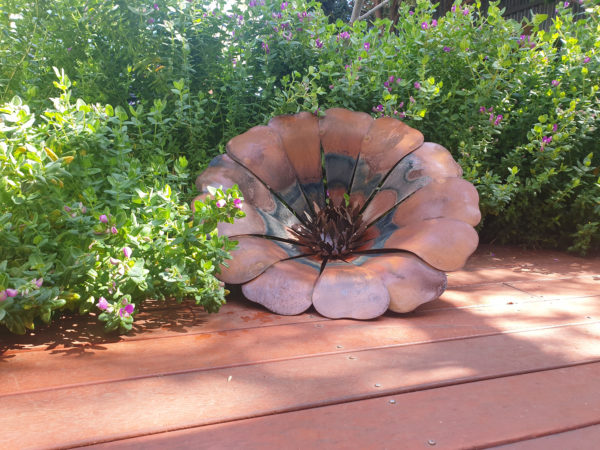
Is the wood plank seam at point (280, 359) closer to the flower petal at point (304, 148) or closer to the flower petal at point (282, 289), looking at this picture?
the flower petal at point (282, 289)

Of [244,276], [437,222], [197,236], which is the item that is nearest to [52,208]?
[197,236]

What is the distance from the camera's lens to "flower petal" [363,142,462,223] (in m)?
2.08

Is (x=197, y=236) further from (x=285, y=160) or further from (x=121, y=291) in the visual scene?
(x=285, y=160)

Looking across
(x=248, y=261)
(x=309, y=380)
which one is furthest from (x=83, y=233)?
(x=309, y=380)

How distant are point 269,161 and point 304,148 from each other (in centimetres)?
18

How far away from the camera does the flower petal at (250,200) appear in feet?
6.49

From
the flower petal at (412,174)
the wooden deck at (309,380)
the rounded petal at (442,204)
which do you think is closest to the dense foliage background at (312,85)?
the wooden deck at (309,380)

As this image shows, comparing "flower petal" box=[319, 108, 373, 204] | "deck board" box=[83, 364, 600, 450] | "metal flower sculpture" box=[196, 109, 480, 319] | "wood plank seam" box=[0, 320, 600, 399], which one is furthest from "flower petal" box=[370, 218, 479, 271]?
"deck board" box=[83, 364, 600, 450]

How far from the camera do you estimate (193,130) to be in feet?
7.98

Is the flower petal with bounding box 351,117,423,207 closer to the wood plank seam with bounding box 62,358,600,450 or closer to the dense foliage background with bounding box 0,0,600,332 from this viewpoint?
the dense foliage background with bounding box 0,0,600,332

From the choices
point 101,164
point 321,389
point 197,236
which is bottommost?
point 321,389

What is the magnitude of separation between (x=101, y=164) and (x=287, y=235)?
30.9 inches

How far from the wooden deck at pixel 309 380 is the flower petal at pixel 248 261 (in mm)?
125

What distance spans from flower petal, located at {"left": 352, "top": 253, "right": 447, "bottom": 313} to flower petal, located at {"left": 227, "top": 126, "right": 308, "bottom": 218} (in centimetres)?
55
